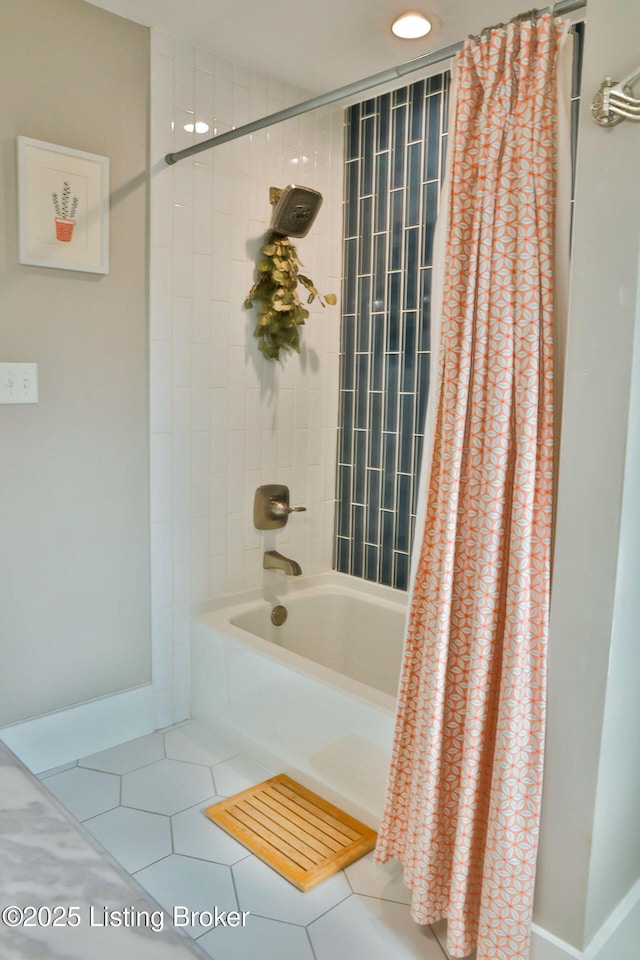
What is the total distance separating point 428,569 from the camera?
165cm

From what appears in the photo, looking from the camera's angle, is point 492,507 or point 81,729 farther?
point 81,729

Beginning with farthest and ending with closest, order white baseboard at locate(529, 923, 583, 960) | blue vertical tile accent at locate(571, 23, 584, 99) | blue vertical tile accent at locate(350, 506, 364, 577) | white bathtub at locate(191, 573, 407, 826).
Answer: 1. blue vertical tile accent at locate(350, 506, 364, 577)
2. blue vertical tile accent at locate(571, 23, 584, 99)
3. white bathtub at locate(191, 573, 407, 826)
4. white baseboard at locate(529, 923, 583, 960)

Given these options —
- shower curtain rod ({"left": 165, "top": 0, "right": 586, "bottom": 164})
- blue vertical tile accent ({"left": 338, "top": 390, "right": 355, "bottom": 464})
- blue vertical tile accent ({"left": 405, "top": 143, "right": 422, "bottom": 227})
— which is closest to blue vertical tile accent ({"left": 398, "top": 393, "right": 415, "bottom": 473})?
blue vertical tile accent ({"left": 338, "top": 390, "right": 355, "bottom": 464})

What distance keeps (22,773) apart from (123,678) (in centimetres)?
194

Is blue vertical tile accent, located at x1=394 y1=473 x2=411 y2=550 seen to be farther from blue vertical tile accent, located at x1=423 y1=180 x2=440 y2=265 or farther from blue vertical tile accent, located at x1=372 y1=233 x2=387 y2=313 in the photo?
blue vertical tile accent, located at x1=423 y1=180 x2=440 y2=265

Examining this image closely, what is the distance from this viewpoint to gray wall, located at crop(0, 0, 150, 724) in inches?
83.7

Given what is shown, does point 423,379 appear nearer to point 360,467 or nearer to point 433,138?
point 360,467

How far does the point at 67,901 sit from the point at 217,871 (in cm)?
156

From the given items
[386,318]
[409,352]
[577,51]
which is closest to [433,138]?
[577,51]

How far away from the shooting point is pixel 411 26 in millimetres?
2227

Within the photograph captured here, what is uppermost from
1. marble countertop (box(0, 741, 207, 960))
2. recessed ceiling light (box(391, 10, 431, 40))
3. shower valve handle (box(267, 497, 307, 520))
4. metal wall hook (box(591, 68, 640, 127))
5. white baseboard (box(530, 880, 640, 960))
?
recessed ceiling light (box(391, 10, 431, 40))

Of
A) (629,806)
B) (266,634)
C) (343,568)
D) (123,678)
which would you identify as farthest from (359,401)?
(629,806)

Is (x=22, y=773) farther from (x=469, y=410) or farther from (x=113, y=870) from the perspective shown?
(x=469, y=410)

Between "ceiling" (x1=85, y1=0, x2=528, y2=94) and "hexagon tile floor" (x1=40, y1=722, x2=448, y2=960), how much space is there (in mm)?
2383
